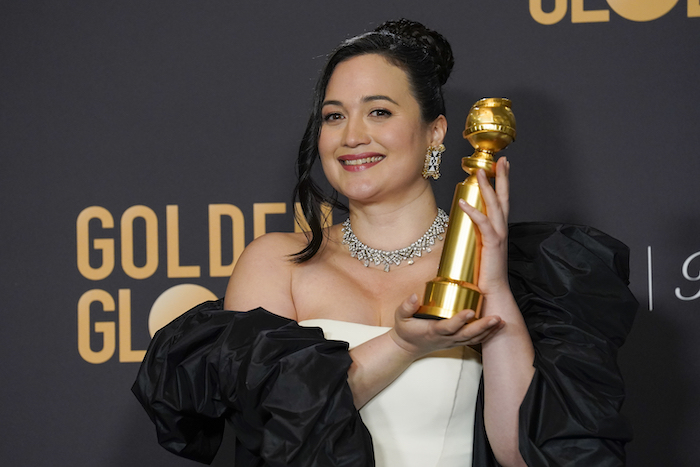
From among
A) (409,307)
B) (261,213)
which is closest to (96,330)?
(261,213)

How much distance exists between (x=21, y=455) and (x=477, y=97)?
70.1 inches

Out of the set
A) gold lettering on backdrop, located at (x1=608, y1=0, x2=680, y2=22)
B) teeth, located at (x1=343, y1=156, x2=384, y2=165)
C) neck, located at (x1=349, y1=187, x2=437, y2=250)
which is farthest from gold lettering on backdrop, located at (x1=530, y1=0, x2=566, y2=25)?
teeth, located at (x1=343, y1=156, x2=384, y2=165)

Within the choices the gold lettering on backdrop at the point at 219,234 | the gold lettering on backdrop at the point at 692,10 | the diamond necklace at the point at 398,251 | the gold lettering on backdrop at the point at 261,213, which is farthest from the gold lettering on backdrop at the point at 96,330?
the gold lettering on backdrop at the point at 692,10

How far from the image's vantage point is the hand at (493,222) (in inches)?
45.8

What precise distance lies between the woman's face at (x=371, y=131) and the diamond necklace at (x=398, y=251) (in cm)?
12

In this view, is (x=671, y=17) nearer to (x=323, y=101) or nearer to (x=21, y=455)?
(x=323, y=101)

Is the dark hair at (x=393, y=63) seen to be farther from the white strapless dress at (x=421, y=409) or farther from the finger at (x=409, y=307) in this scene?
the finger at (x=409, y=307)

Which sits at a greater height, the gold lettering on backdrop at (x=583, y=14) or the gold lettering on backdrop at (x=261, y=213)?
the gold lettering on backdrop at (x=583, y=14)

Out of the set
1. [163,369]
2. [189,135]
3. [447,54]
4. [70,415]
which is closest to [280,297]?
[163,369]

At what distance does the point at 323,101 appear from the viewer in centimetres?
167

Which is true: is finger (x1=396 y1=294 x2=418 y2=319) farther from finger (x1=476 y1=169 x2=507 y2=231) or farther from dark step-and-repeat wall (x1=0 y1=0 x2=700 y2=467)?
dark step-and-repeat wall (x1=0 y1=0 x2=700 y2=467)

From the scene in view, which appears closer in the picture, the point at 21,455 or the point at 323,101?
the point at 323,101

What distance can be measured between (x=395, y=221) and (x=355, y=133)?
0.24 meters

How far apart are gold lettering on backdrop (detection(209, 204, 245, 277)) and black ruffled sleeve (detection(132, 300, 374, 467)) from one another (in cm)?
83
